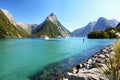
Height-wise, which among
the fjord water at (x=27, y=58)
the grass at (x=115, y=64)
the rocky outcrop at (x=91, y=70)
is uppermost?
the grass at (x=115, y=64)

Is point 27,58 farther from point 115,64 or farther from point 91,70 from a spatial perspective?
point 115,64

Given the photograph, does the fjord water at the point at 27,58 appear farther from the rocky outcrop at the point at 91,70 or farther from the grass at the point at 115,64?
the grass at the point at 115,64

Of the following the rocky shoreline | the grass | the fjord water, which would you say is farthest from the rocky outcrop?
the fjord water

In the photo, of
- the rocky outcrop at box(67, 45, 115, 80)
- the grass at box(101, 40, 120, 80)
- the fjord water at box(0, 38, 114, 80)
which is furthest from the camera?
the fjord water at box(0, 38, 114, 80)

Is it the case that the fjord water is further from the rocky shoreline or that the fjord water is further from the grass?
the grass

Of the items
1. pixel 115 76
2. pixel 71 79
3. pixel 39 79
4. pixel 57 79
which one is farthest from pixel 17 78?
pixel 115 76

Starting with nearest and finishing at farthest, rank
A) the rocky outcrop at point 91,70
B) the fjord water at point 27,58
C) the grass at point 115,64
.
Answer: the grass at point 115,64 → the rocky outcrop at point 91,70 → the fjord water at point 27,58

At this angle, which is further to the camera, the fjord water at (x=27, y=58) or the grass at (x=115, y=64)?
the fjord water at (x=27, y=58)

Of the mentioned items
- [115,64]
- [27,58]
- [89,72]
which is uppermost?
[115,64]

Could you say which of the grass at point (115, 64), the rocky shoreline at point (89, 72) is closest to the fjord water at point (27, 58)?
the rocky shoreline at point (89, 72)

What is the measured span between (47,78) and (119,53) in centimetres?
1438

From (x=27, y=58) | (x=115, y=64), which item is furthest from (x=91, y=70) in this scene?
(x=27, y=58)

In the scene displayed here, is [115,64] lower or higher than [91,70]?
higher

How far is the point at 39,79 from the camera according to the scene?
763 inches
